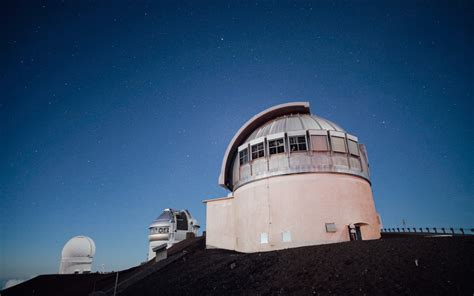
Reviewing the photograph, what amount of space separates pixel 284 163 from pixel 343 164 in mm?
3963

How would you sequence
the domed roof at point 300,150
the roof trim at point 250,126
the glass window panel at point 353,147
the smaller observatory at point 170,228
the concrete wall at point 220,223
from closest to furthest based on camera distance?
the domed roof at point 300,150 < the glass window panel at point 353,147 < the concrete wall at point 220,223 < the roof trim at point 250,126 < the smaller observatory at point 170,228

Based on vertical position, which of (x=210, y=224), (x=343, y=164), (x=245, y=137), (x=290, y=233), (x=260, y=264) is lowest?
(x=260, y=264)

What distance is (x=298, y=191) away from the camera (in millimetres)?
16016

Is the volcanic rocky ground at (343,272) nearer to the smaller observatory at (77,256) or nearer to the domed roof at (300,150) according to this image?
the domed roof at (300,150)

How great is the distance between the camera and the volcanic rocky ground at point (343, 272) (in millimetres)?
6852

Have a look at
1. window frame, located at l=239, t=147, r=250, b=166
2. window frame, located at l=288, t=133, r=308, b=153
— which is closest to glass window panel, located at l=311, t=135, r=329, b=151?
window frame, located at l=288, t=133, r=308, b=153

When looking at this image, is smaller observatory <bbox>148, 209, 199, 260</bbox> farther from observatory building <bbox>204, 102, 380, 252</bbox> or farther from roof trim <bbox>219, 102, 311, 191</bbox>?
observatory building <bbox>204, 102, 380, 252</bbox>

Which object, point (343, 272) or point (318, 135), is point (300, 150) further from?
point (343, 272)

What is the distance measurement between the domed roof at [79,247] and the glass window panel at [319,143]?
43.0 metres

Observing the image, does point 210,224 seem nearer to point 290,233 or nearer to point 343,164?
point 290,233

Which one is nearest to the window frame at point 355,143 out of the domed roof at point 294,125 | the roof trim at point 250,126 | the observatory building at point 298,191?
the observatory building at point 298,191

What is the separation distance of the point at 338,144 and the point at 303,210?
5.39 metres

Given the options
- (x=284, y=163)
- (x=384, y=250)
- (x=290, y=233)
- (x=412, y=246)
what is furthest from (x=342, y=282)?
(x=284, y=163)

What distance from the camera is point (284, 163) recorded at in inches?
666
